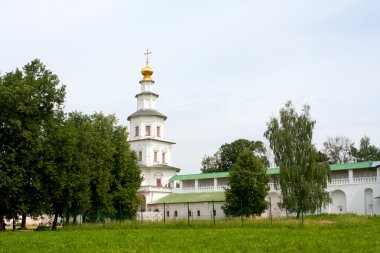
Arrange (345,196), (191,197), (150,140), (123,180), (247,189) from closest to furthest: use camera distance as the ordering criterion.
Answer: (123,180), (247,189), (345,196), (191,197), (150,140)

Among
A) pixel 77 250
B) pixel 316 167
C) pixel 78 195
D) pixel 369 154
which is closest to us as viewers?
pixel 77 250

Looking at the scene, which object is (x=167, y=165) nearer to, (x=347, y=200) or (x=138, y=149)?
(x=138, y=149)

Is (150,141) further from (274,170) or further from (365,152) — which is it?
(365,152)

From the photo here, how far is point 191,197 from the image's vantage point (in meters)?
55.6

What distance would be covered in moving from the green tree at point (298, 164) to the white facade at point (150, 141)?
20.7 meters

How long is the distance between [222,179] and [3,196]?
32.9 m

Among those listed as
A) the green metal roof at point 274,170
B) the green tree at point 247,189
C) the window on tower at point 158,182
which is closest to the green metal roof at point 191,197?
the window on tower at point 158,182

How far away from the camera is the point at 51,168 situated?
98.5 feet

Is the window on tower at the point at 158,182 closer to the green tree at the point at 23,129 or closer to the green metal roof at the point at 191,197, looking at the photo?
the green metal roof at the point at 191,197

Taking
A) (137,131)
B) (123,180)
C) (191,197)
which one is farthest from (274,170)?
(123,180)

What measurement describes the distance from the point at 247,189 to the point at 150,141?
18.9 m

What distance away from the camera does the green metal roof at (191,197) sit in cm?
5336

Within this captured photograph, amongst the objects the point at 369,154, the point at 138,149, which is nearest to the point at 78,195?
the point at 138,149

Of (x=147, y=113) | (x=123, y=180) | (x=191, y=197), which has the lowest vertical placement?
(x=191, y=197)
